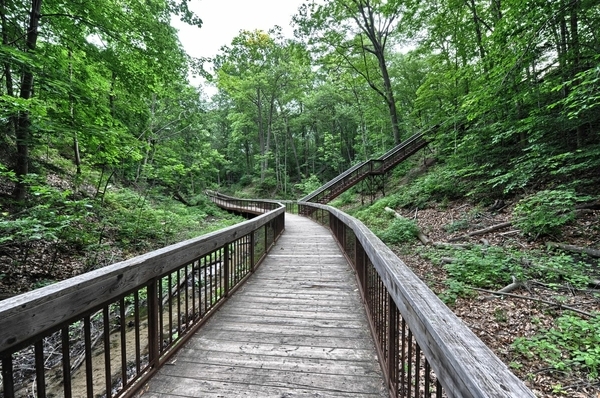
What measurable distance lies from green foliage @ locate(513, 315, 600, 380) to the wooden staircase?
1274 centimetres

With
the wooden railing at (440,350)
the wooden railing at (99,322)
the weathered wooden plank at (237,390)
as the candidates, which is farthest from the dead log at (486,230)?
the weathered wooden plank at (237,390)

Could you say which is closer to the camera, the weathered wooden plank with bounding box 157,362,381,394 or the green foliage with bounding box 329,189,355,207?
the weathered wooden plank with bounding box 157,362,381,394

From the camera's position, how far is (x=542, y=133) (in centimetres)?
736

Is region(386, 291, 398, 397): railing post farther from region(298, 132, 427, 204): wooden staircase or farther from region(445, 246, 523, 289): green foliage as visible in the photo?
region(298, 132, 427, 204): wooden staircase

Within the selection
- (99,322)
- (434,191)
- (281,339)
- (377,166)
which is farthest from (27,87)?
(377,166)

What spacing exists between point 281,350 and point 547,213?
6.56 meters

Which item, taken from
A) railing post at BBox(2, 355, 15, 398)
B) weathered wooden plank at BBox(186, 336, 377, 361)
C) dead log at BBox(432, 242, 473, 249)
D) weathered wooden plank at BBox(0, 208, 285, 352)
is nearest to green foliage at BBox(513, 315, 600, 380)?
weathered wooden plank at BBox(186, 336, 377, 361)

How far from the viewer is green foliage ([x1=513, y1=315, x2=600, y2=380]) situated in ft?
9.12

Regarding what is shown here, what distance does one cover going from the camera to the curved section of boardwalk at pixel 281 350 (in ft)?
6.75

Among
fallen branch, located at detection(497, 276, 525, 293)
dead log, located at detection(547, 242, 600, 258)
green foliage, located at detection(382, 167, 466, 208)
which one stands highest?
green foliage, located at detection(382, 167, 466, 208)

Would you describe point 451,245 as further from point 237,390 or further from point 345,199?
point 345,199

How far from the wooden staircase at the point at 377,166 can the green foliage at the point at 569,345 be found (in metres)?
12.7

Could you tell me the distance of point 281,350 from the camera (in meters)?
2.55

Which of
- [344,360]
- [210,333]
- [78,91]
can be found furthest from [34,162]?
[344,360]
